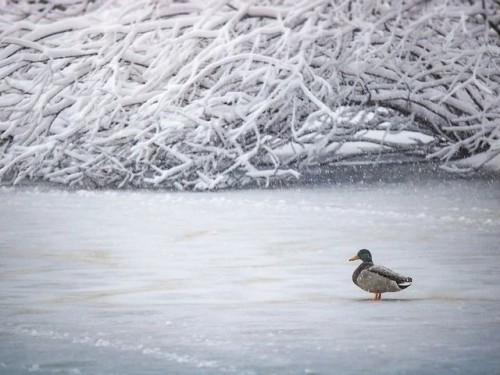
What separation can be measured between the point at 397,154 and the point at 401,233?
440 centimetres

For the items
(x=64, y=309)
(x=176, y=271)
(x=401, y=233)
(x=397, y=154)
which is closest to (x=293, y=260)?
(x=176, y=271)

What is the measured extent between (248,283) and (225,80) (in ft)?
8.34

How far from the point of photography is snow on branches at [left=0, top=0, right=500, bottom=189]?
27.2 feet

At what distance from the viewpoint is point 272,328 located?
5129 millimetres

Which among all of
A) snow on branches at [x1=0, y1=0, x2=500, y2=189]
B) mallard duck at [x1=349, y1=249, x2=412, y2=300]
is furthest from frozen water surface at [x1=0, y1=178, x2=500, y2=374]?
snow on branches at [x1=0, y1=0, x2=500, y2=189]

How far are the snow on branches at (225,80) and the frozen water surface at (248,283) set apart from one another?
54 cm

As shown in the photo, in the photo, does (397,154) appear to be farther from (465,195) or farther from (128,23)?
(128,23)

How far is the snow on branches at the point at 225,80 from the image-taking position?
8.29 m

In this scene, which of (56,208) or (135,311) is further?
(56,208)

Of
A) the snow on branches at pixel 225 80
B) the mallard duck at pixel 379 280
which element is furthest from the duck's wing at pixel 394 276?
the snow on branches at pixel 225 80

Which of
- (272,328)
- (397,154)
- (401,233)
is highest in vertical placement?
(272,328)

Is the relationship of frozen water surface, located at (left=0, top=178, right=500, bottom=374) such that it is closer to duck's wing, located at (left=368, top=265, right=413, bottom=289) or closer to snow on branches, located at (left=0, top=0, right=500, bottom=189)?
duck's wing, located at (left=368, top=265, right=413, bottom=289)

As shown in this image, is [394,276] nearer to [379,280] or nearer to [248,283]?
[379,280]

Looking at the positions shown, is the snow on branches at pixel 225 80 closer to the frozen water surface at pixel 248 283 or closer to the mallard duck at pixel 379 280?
the frozen water surface at pixel 248 283
